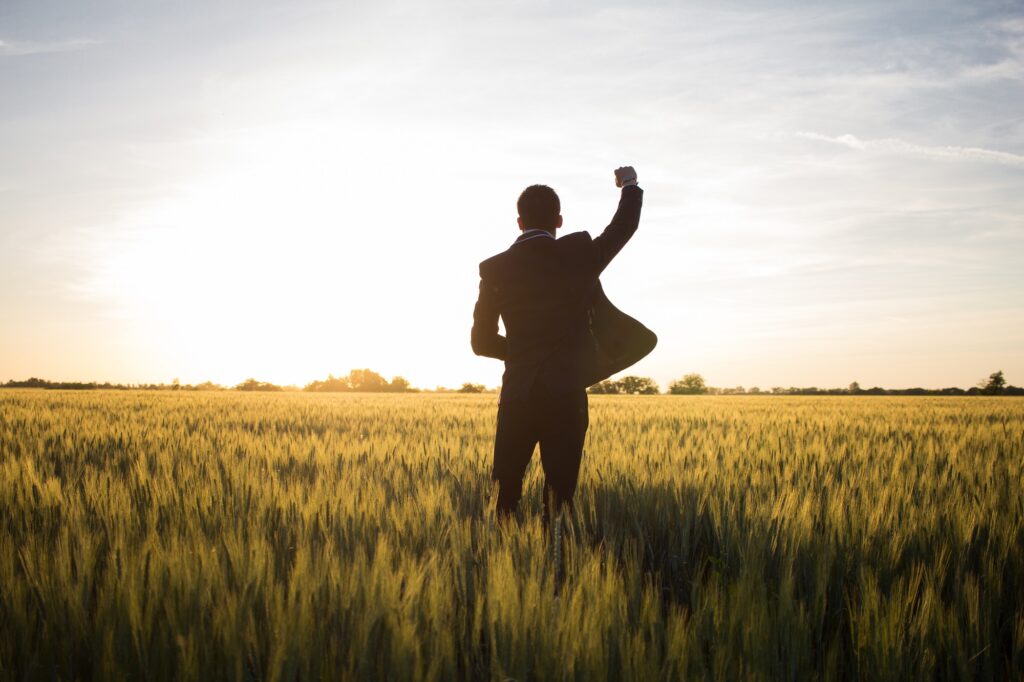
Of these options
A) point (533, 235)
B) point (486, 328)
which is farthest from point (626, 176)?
point (486, 328)

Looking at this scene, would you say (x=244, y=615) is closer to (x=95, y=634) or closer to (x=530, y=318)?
(x=95, y=634)

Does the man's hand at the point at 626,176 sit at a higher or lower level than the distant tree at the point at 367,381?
higher

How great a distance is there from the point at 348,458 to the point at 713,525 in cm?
338

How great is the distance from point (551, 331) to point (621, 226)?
663mm

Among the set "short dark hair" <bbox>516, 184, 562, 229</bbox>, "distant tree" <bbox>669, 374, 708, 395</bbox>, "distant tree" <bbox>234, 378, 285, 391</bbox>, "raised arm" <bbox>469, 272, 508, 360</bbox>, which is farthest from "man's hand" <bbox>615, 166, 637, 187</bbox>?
"distant tree" <bbox>669, 374, 708, 395</bbox>

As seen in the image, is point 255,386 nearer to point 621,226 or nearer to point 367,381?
point 367,381

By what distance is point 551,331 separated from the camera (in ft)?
11.3

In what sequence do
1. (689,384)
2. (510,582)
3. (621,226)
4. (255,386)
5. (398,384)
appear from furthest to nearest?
1. (689,384)
2. (398,384)
3. (255,386)
4. (621,226)
5. (510,582)

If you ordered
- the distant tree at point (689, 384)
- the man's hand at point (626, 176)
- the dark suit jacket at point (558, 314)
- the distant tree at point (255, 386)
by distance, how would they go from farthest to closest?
the distant tree at point (689, 384)
the distant tree at point (255, 386)
the man's hand at point (626, 176)
the dark suit jacket at point (558, 314)

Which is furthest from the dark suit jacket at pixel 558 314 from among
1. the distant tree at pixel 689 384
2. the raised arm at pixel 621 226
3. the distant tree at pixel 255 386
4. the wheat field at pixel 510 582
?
the distant tree at pixel 689 384

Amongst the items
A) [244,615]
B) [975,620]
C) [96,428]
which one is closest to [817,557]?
[975,620]

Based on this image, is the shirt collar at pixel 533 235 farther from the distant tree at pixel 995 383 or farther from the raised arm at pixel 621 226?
the distant tree at pixel 995 383

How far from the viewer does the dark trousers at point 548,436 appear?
135 inches

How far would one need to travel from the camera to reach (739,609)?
198 centimetres
